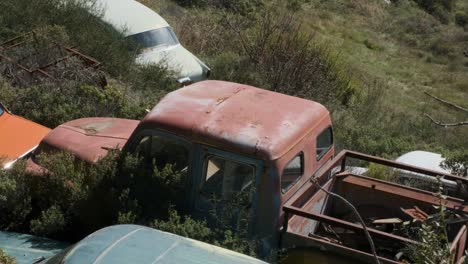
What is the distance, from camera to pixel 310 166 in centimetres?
673

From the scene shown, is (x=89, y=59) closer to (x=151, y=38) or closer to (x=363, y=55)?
(x=151, y=38)

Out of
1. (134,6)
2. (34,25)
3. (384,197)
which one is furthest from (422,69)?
(384,197)

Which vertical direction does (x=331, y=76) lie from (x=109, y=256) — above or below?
below

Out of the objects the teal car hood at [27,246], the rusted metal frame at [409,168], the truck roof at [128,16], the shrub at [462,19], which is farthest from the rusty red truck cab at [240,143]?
the shrub at [462,19]

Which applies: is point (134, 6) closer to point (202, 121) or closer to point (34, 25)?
point (34, 25)

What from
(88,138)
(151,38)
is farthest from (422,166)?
(151,38)

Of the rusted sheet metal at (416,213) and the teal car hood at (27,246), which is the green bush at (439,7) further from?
the teal car hood at (27,246)

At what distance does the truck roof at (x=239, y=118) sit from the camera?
20.1 ft

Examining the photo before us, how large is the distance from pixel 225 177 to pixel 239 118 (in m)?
0.56

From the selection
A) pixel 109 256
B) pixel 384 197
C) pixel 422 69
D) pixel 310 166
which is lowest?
pixel 422 69

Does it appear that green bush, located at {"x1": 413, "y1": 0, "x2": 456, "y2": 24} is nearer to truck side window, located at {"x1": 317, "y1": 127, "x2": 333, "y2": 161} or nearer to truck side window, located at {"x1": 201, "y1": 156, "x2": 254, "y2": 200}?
truck side window, located at {"x1": 317, "y1": 127, "x2": 333, "y2": 161}

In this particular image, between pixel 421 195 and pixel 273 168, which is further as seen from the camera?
pixel 421 195

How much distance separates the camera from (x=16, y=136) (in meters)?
8.32

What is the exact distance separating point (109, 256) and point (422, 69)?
26269mm
